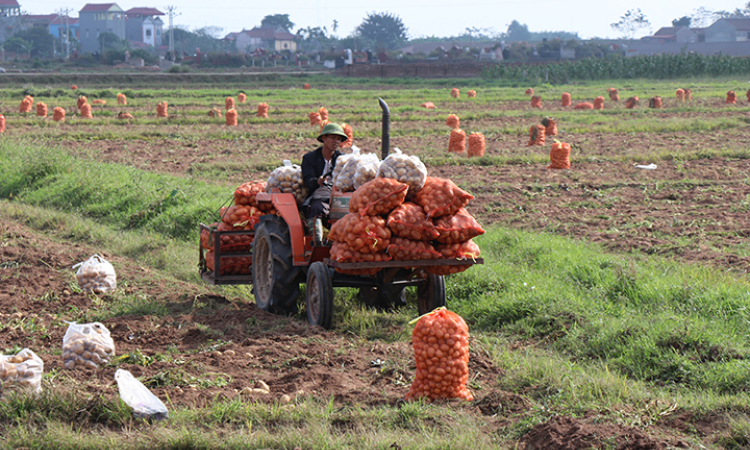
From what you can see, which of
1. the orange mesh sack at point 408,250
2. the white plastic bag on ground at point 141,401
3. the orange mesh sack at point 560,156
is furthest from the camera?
the orange mesh sack at point 560,156

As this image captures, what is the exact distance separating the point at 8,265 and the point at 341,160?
5026mm

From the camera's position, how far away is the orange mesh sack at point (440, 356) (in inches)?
191

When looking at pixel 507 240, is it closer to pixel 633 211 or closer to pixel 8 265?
pixel 633 211

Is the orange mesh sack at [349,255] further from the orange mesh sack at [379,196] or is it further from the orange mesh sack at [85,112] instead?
the orange mesh sack at [85,112]

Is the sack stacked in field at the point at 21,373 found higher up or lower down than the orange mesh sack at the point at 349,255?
lower down

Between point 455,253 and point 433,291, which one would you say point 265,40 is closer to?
point 433,291

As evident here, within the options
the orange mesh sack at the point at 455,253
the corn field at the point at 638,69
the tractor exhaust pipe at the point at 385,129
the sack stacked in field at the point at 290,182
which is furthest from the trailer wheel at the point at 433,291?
the corn field at the point at 638,69

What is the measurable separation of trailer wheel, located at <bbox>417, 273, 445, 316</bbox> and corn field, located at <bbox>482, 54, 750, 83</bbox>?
177 ft

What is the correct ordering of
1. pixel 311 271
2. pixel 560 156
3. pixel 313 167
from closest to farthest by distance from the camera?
pixel 311 271 < pixel 313 167 < pixel 560 156

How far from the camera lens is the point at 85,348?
5816mm

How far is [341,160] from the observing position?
726 centimetres

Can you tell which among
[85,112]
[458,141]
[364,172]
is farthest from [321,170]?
[85,112]

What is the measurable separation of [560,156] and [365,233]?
11240mm

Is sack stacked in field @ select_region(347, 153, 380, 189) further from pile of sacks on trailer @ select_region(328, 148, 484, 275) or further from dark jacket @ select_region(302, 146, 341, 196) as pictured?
dark jacket @ select_region(302, 146, 341, 196)
